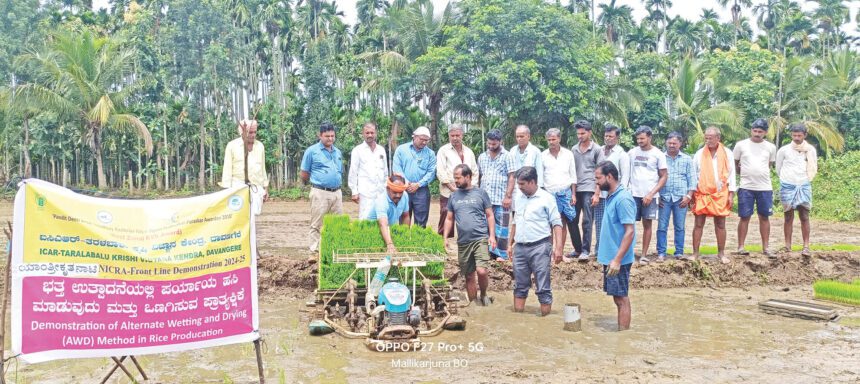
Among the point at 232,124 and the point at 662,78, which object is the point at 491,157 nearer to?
the point at 662,78

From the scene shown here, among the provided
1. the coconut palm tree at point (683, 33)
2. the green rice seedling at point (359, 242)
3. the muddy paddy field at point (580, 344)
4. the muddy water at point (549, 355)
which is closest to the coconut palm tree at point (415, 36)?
the muddy paddy field at point (580, 344)

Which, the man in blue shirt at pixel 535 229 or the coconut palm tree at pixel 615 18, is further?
the coconut palm tree at pixel 615 18

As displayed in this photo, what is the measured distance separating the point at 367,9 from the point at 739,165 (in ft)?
114

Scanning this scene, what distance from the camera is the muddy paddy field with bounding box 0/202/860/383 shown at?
5281 mm

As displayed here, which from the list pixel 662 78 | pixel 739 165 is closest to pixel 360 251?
pixel 739 165

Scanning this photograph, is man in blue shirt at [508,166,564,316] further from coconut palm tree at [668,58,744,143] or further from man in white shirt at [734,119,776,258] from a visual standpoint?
coconut palm tree at [668,58,744,143]

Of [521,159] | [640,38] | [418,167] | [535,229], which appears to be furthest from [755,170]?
[640,38]

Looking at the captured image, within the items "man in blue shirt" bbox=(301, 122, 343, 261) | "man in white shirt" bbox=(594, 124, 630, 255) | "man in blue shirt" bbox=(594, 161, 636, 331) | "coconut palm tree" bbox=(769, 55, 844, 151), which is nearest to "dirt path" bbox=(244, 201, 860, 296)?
"man in blue shirt" bbox=(301, 122, 343, 261)

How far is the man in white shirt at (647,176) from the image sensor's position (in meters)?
8.43

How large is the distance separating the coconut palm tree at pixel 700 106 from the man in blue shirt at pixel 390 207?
21620 millimetres

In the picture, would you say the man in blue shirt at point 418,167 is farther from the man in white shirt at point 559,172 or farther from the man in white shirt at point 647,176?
the man in white shirt at point 647,176

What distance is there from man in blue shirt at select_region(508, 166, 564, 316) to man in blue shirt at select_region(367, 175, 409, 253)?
4.75 ft

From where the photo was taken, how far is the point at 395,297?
607cm

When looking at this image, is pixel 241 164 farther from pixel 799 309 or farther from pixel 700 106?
pixel 700 106
